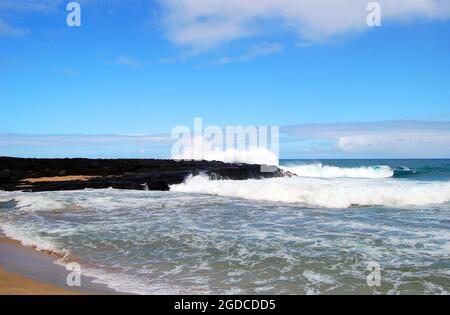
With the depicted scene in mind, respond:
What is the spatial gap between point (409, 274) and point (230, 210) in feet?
25.1

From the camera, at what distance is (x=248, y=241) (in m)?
8.77

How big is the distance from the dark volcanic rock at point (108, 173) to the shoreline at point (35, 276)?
13423 mm

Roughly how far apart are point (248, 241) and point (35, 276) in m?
3.91

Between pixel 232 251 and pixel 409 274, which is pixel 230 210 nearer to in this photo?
pixel 232 251

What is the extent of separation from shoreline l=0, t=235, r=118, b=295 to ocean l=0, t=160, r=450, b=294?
254mm

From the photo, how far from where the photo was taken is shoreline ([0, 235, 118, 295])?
17.9ft

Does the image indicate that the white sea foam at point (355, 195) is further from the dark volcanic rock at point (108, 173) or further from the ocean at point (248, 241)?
the dark volcanic rock at point (108, 173)
